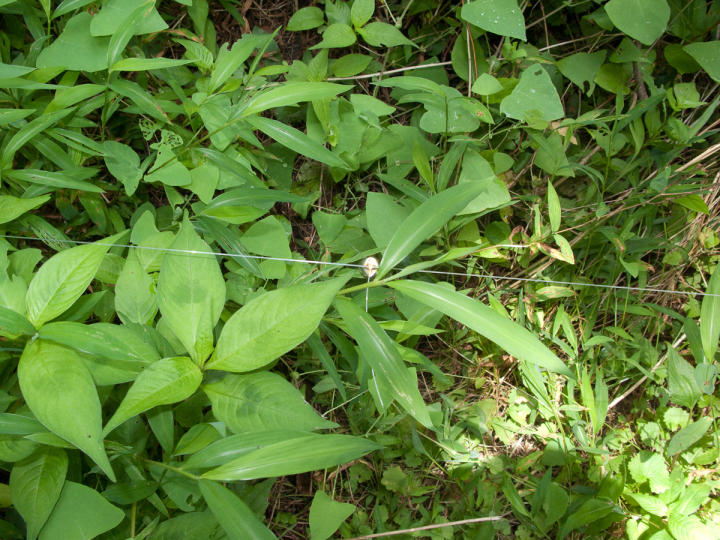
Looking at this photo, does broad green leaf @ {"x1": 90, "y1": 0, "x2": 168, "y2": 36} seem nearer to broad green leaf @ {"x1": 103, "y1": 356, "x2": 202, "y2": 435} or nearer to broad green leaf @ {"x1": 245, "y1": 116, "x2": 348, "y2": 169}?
broad green leaf @ {"x1": 245, "y1": 116, "x2": 348, "y2": 169}

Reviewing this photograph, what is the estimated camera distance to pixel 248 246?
1146 millimetres

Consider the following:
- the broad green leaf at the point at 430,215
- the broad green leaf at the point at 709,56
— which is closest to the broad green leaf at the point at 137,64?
the broad green leaf at the point at 430,215

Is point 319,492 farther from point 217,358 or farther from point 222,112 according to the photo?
point 222,112

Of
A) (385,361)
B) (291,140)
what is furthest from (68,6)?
(385,361)

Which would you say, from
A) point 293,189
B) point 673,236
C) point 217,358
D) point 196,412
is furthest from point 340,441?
point 673,236

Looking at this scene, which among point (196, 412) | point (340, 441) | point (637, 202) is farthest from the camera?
point (637, 202)

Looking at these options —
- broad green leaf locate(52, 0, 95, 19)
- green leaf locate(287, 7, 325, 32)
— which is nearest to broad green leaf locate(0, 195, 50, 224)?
broad green leaf locate(52, 0, 95, 19)

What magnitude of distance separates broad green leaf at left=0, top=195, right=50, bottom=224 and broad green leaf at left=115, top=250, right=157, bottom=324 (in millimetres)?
233

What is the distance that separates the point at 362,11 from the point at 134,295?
903 millimetres

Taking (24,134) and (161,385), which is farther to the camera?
(24,134)

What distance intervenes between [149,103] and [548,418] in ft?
4.24

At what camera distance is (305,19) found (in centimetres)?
133

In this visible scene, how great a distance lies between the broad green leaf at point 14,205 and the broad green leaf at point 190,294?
368mm

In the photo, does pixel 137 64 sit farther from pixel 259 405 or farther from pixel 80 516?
pixel 80 516
